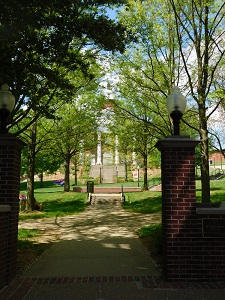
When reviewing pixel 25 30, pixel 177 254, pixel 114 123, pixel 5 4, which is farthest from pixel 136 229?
pixel 114 123

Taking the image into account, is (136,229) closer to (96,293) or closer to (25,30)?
(96,293)

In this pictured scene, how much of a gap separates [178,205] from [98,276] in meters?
1.97

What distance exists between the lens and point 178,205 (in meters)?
5.73

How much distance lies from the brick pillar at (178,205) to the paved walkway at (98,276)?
344 mm

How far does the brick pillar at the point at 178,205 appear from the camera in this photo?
558 cm

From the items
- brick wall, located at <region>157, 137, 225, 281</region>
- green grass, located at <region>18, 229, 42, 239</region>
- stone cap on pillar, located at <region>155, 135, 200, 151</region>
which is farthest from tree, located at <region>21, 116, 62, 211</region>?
brick wall, located at <region>157, 137, 225, 281</region>

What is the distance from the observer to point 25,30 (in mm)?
7012

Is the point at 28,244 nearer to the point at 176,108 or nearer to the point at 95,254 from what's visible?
the point at 95,254

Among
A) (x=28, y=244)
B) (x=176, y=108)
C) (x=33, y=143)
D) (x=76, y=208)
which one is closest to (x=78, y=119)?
(x=33, y=143)

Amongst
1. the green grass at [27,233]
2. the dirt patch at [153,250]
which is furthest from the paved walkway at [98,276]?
the green grass at [27,233]

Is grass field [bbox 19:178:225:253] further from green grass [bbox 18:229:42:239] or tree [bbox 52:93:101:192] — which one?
tree [bbox 52:93:101:192]

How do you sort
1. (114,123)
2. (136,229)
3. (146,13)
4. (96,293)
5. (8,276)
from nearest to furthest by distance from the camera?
(96,293) < (8,276) < (136,229) < (146,13) < (114,123)

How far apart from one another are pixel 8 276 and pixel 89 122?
17155mm

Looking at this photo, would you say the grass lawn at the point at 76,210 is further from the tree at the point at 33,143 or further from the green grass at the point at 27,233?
the tree at the point at 33,143
